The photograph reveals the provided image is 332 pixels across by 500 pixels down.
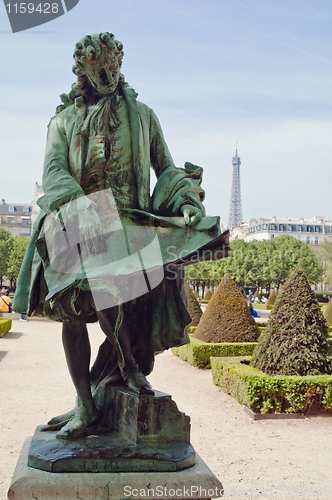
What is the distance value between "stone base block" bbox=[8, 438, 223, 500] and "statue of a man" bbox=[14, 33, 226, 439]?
33 cm

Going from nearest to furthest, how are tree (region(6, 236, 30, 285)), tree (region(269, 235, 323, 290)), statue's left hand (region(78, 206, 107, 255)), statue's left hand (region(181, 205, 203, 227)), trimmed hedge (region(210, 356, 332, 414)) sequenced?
statue's left hand (region(78, 206, 107, 255))
statue's left hand (region(181, 205, 203, 227))
trimmed hedge (region(210, 356, 332, 414))
tree (region(6, 236, 30, 285))
tree (region(269, 235, 323, 290))

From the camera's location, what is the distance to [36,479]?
7.94ft

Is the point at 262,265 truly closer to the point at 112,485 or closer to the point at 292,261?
the point at 292,261

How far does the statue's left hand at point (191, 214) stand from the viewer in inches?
113

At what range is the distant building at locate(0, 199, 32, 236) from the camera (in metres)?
84.9

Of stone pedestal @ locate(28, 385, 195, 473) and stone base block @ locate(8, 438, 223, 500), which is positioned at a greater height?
stone pedestal @ locate(28, 385, 195, 473)

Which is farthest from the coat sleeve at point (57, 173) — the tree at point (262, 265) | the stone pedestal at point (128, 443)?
the tree at point (262, 265)

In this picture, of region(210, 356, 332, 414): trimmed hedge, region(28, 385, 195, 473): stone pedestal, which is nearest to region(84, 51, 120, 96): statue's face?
region(28, 385, 195, 473): stone pedestal

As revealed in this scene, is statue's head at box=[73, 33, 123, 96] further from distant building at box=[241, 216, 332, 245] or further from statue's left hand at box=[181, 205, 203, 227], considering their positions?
distant building at box=[241, 216, 332, 245]

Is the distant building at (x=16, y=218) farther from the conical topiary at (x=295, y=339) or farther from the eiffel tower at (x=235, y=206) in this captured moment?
the conical topiary at (x=295, y=339)

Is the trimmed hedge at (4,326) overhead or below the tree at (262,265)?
below

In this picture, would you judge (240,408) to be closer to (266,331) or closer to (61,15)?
(266,331)

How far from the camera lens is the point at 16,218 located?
299 ft

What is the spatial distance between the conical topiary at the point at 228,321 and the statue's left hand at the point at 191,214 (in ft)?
30.1
